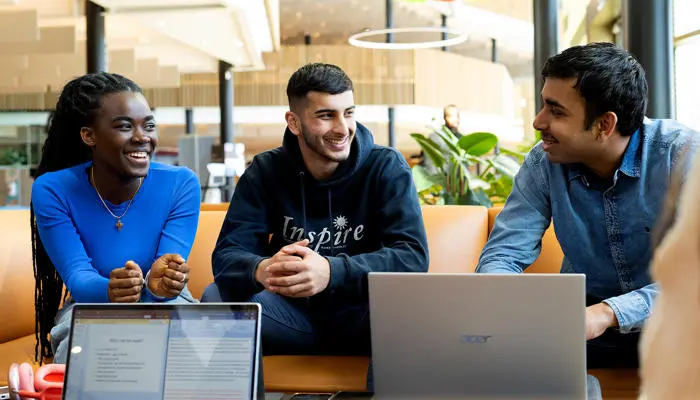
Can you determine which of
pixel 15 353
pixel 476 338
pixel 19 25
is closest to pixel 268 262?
pixel 476 338

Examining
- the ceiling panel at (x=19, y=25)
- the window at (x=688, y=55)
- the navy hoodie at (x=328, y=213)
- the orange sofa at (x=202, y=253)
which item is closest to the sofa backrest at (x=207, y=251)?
the orange sofa at (x=202, y=253)

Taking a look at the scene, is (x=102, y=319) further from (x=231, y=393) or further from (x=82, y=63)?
(x=82, y=63)

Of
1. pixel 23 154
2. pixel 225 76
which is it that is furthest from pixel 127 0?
pixel 225 76

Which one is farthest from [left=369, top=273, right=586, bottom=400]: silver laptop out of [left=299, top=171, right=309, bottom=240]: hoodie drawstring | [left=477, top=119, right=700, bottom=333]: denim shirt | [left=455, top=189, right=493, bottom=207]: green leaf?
[left=455, top=189, right=493, bottom=207]: green leaf

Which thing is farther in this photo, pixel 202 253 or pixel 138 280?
pixel 202 253

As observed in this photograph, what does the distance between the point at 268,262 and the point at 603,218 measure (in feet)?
2.82

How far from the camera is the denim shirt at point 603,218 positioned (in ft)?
6.53

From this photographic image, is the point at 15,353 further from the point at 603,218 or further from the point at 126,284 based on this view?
the point at 603,218

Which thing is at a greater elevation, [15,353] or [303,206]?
[303,206]

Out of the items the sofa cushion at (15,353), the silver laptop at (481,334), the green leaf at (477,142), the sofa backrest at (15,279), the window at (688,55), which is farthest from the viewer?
the window at (688,55)

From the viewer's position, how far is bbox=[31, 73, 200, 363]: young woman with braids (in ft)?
7.38

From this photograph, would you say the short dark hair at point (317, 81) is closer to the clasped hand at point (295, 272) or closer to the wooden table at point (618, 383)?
the clasped hand at point (295, 272)

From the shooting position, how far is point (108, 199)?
91.4 inches

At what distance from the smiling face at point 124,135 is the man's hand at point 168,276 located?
354 mm
